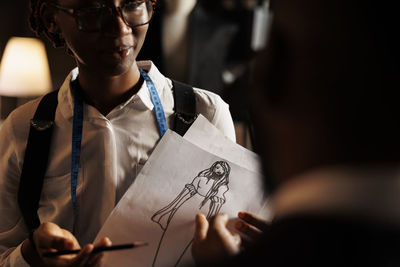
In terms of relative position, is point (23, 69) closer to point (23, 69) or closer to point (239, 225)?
point (23, 69)

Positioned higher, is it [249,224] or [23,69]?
[249,224]

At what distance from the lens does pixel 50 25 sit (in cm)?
103

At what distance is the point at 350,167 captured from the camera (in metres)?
0.40

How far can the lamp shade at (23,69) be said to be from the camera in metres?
3.03

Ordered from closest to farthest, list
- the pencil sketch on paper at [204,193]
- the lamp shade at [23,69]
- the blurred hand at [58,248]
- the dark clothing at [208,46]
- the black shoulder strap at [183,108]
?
the blurred hand at [58,248]
the pencil sketch on paper at [204,193]
the black shoulder strap at [183,108]
the lamp shade at [23,69]
the dark clothing at [208,46]

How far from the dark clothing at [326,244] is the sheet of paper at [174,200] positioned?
442 millimetres

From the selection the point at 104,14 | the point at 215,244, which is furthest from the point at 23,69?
the point at 215,244

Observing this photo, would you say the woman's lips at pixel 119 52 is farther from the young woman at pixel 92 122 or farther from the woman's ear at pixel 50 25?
the woman's ear at pixel 50 25

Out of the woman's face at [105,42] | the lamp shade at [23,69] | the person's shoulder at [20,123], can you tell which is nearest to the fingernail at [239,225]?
the woman's face at [105,42]

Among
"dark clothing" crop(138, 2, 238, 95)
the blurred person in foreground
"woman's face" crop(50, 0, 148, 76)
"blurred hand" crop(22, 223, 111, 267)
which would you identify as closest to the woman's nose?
"woman's face" crop(50, 0, 148, 76)

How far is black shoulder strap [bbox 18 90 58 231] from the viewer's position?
96 centimetres

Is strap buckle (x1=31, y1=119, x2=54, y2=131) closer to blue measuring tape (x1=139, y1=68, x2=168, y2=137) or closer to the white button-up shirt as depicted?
the white button-up shirt

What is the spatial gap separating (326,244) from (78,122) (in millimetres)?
691

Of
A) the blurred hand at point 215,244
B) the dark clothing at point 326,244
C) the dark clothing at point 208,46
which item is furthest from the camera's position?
the dark clothing at point 208,46
